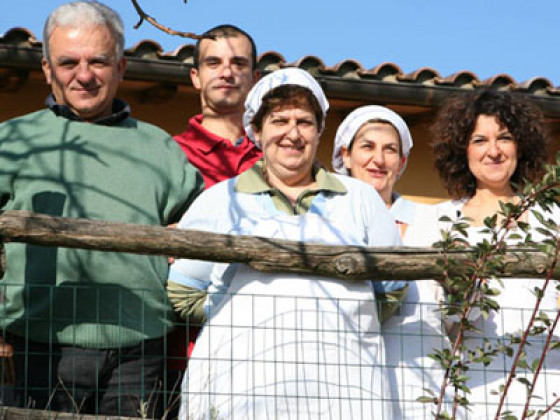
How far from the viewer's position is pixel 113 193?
15.5ft

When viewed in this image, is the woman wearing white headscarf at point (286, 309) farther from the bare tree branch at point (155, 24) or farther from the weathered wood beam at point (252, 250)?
the bare tree branch at point (155, 24)

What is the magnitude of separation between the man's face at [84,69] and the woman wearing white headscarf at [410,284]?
1.22 metres

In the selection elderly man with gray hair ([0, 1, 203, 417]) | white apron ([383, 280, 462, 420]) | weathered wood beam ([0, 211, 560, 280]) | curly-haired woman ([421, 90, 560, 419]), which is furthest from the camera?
curly-haired woman ([421, 90, 560, 419])

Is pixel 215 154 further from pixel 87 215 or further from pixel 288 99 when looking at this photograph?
pixel 87 215

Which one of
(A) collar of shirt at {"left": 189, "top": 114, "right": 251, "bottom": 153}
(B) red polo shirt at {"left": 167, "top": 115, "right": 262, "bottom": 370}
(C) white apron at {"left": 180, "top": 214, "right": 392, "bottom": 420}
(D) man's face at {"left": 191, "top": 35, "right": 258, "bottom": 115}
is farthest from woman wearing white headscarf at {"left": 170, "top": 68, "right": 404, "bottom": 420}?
(D) man's face at {"left": 191, "top": 35, "right": 258, "bottom": 115}

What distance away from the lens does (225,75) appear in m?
5.78

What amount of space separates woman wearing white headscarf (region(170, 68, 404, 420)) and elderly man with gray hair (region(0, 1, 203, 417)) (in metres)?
0.17

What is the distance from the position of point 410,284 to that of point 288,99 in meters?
0.87

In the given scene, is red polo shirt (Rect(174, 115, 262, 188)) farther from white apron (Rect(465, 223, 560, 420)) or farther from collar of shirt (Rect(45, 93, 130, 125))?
white apron (Rect(465, 223, 560, 420))

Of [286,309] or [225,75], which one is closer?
[286,309]

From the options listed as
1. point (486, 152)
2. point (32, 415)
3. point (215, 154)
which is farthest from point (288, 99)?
point (32, 415)

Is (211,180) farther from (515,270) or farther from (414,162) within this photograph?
(414,162)

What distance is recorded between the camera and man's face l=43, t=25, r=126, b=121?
4.95 metres

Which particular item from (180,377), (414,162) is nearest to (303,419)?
(180,377)
